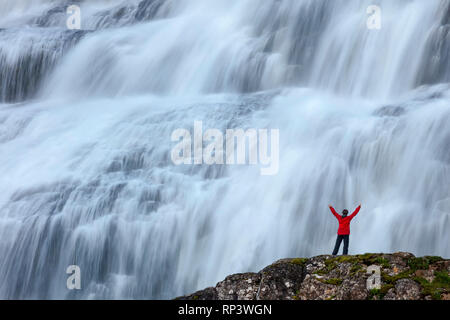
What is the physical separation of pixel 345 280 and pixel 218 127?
1006 centimetres

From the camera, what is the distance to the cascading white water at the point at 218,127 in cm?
1487

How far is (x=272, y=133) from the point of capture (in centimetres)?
1859

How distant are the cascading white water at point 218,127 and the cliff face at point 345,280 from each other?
420 cm

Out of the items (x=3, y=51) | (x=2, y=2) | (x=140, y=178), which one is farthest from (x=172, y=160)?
(x=2, y=2)

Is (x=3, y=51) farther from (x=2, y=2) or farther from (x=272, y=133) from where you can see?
(x=272, y=133)

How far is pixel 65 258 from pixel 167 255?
245 cm

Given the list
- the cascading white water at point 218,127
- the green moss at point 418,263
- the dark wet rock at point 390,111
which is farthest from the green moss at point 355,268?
the dark wet rock at point 390,111

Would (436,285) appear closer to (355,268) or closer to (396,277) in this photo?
A: (396,277)

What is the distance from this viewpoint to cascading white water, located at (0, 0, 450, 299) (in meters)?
14.9

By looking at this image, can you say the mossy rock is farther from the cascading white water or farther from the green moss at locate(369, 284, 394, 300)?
the cascading white water

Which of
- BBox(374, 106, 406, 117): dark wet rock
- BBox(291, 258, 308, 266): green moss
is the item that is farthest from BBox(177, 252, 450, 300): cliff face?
BBox(374, 106, 406, 117): dark wet rock

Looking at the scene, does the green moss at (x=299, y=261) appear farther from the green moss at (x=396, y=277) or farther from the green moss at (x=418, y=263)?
Result: the green moss at (x=418, y=263)

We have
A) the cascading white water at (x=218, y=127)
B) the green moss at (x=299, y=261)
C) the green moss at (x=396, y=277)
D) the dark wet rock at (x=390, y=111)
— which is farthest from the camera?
the dark wet rock at (x=390, y=111)

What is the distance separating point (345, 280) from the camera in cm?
972
